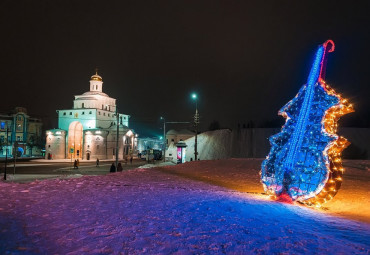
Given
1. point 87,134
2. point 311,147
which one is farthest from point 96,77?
point 311,147

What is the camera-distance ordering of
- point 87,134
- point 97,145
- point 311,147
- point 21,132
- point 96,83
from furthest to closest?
1. point 21,132
2. point 96,83
3. point 87,134
4. point 97,145
5. point 311,147

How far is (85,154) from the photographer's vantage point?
6284 cm

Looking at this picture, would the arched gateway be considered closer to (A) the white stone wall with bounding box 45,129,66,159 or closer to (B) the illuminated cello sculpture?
(A) the white stone wall with bounding box 45,129,66,159

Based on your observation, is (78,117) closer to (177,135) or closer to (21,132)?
(21,132)

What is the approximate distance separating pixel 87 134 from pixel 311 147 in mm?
60484

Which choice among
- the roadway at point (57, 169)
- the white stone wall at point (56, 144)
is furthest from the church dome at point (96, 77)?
the roadway at point (57, 169)

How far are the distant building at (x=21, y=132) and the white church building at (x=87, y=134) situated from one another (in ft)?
52.0

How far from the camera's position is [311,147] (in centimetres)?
945

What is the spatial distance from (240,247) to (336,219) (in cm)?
406

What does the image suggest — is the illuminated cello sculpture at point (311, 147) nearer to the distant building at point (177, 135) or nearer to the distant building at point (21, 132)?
the distant building at point (177, 135)

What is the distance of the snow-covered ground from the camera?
4.91 metres

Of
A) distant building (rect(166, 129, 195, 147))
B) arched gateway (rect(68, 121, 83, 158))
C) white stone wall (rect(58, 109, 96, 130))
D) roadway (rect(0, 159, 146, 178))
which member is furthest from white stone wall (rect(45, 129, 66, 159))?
distant building (rect(166, 129, 195, 147))

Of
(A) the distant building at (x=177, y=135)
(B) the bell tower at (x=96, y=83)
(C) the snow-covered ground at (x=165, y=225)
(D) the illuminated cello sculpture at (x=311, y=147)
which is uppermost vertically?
(B) the bell tower at (x=96, y=83)

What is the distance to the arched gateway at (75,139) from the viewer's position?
63772mm
